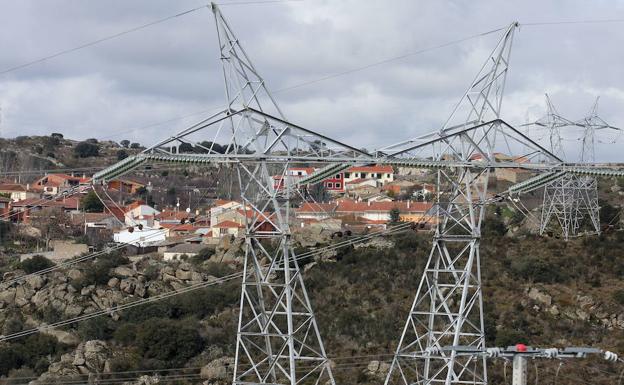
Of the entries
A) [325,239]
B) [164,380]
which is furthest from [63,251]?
[164,380]

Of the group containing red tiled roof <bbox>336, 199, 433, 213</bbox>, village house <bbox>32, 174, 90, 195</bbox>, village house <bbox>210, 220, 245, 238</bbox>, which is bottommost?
village house <bbox>210, 220, 245, 238</bbox>

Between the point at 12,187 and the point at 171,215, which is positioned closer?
the point at 171,215

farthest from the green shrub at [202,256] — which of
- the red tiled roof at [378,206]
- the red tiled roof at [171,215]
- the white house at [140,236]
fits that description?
the red tiled roof at [171,215]

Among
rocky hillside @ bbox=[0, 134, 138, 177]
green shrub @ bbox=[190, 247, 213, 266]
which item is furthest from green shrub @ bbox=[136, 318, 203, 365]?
rocky hillside @ bbox=[0, 134, 138, 177]

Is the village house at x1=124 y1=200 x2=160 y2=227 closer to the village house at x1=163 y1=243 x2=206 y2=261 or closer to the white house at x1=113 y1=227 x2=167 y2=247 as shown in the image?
the white house at x1=113 y1=227 x2=167 y2=247

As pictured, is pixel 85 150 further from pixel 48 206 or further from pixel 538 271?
pixel 538 271

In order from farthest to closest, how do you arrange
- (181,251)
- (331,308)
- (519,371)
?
(181,251)
(331,308)
(519,371)

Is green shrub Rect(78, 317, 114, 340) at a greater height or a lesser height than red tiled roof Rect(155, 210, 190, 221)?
lesser

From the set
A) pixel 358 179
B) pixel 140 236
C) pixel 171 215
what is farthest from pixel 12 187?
pixel 358 179

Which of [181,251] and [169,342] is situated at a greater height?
[181,251]

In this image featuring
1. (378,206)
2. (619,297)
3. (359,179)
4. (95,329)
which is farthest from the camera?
(359,179)
